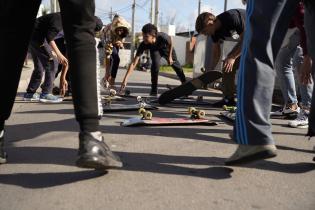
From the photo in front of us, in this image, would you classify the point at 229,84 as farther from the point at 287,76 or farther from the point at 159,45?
the point at 159,45

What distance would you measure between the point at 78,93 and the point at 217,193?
0.92 metres

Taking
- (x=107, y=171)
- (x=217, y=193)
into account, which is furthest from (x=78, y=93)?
(x=217, y=193)

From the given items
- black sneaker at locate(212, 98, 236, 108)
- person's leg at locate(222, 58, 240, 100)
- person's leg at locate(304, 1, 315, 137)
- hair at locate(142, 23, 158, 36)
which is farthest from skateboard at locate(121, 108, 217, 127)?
hair at locate(142, 23, 158, 36)

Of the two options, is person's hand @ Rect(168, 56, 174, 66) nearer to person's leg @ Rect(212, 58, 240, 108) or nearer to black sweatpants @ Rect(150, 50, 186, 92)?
black sweatpants @ Rect(150, 50, 186, 92)

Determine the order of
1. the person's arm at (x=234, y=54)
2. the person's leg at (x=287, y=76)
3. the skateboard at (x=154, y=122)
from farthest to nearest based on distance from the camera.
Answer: the person's arm at (x=234, y=54)
the person's leg at (x=287, y=76)
the skateboard at (x=154, y=122)

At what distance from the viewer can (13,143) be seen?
339cm

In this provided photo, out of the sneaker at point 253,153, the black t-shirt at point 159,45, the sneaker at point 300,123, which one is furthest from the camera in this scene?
the black t-shirt at point 159,45

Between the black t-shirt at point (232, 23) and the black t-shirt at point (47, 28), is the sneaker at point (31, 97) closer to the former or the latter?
the black t-shirt at point (47, 28)

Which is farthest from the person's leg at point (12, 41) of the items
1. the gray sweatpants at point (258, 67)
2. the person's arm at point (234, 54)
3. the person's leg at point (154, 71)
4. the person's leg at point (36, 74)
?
the person's leg at point (154, 71)

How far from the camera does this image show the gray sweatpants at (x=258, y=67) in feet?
7.80

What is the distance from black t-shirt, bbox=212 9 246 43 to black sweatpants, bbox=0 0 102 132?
4.48 m

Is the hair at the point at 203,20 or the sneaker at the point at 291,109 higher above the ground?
the hair at the point at 203,20

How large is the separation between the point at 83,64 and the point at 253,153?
1042mm

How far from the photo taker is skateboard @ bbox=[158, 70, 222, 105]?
6863mm
